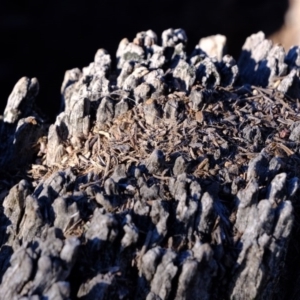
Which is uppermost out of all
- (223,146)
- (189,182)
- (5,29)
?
(5,29)

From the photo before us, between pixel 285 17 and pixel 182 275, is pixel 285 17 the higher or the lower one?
the higher one

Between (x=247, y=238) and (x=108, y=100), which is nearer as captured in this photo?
(x=247, y=238)

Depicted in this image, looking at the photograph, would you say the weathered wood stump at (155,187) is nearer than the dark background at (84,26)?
Yes

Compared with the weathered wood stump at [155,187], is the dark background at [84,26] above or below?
above

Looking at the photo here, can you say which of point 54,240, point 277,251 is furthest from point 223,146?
point 54,240

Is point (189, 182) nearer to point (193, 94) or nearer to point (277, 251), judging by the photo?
point (277, 251)
